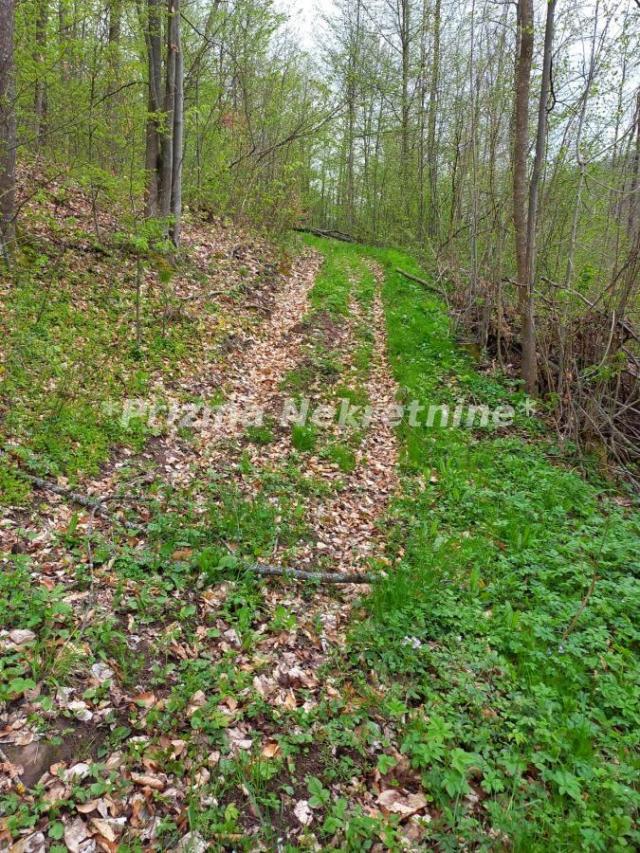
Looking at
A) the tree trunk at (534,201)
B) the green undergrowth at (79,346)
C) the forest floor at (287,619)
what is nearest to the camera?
the forest floor at (287,619)

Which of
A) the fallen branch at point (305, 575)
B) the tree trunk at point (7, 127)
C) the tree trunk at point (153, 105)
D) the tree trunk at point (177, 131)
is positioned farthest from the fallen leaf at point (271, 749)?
the tree trunk at point (153, 105)

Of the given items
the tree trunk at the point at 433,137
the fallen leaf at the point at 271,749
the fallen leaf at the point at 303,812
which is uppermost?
the tree trunk at the point at 433,137

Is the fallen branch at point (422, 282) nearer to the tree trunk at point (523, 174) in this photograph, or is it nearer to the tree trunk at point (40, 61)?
the tree trunk at point (523, 174)

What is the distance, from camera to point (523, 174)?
7.61 m

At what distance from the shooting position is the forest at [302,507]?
262 centimetres

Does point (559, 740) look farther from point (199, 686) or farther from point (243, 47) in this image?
point (243, 47)

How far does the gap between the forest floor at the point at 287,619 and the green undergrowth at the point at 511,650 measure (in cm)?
2

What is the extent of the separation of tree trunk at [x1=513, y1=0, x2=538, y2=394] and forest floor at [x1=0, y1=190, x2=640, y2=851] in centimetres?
114

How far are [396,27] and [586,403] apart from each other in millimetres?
24259

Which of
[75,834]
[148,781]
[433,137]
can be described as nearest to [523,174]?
[148,781]

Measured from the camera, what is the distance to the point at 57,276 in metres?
7.61

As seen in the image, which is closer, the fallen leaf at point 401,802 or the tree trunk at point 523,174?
the fallen leaf at point 401,802

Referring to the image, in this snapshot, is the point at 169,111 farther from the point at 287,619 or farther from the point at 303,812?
the point at 303,812

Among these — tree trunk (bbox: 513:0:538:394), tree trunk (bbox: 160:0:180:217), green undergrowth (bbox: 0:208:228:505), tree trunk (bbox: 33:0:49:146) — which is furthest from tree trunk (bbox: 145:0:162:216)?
tree trunk (bbox: 513:0:538:394)
